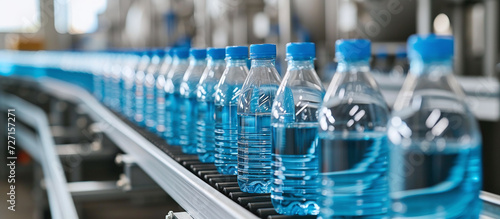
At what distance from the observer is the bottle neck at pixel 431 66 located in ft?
2.46

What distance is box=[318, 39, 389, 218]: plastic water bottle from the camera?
0.89 metres

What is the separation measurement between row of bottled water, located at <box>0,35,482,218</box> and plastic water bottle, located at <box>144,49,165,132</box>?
0.60 m

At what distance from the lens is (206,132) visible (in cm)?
161

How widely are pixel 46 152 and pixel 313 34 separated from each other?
7.88 ft

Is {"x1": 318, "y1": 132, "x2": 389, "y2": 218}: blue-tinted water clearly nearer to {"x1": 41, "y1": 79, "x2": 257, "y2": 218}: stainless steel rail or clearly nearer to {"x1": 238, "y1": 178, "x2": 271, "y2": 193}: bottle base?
{"x1": 41, "y1": 79, "x2": 257, "y2": 218}: stainless steel rail

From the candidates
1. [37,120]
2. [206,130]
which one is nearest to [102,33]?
[37,120]

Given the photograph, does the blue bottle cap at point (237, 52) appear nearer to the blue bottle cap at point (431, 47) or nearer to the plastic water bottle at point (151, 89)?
the blue bottle cap at point (431, 47)

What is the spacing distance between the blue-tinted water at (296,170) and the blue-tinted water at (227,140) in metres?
0.33

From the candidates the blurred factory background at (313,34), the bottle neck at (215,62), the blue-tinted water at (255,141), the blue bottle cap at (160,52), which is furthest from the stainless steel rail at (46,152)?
the blue-tinted water at (255,141)

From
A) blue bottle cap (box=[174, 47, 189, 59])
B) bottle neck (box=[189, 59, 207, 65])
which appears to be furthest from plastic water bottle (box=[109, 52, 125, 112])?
bottle neck (box=[189, 59, 207, 65])

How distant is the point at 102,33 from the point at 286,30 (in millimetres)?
10136

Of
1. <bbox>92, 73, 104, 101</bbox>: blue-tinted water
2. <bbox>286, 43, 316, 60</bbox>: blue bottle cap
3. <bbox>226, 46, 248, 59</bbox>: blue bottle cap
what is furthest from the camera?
<bbox>92, 73, 104, 101</bbox>: blue-tinted water

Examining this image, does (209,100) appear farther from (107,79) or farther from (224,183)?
(107,79)

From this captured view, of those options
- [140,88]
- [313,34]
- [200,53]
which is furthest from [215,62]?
[313,34]
